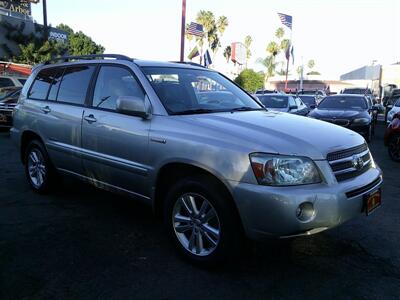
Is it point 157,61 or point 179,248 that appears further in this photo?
point 157,61

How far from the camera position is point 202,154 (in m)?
3.49

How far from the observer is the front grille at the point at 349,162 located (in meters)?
3.45

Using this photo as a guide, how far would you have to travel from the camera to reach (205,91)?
186 inches

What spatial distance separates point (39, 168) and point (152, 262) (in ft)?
9.32

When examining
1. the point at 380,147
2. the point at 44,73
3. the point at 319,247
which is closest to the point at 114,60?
the point at 44,73

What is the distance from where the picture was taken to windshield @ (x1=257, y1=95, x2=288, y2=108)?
14.3 m

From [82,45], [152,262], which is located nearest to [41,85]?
[152,262]

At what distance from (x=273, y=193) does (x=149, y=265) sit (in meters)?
1.34

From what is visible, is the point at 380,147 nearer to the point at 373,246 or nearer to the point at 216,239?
the point at 373,246

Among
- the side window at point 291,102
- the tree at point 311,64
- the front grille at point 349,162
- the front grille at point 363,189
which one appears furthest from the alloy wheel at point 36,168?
the tree at point 311,64

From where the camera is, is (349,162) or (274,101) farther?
(274,101)

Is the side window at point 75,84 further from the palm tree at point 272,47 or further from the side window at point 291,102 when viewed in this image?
the palm tree at point 272,47

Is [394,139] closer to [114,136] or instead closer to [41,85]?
[114,136]

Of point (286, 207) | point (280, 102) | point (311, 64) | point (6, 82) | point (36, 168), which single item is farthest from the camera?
point (311, 64)
